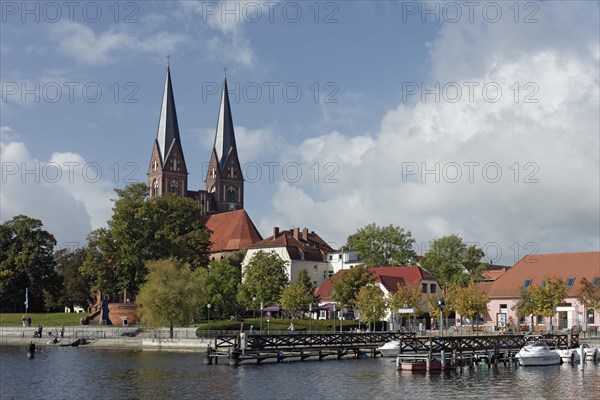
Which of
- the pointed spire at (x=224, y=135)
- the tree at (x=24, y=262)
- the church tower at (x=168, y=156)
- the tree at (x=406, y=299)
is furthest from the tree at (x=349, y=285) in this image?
the pointed spire at (x=224, y=135)

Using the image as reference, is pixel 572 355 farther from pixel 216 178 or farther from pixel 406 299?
pixel 216 178

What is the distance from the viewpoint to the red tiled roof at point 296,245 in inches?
5020

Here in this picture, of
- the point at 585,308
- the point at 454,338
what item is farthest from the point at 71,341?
the point at 585,308

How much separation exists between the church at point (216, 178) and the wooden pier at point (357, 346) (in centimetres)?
8353

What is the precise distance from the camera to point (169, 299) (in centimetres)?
8025

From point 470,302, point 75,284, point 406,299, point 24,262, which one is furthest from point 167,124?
point 470,302

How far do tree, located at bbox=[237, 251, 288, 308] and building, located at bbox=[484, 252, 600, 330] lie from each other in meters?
26.8

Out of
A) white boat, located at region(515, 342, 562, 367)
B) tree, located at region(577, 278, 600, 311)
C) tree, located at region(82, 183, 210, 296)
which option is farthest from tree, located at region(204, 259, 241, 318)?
white boat, located at region(515, 342, 562, 367)

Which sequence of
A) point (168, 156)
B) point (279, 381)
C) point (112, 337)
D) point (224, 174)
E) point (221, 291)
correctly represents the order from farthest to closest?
point (224, 174) < point (168, 156) < point (221, 291) < point (112, 337) < point (279, 381)

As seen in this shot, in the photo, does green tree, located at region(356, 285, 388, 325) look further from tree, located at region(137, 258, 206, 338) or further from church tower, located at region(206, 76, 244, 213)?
church tower, located at region(206, 76, 244, 213)

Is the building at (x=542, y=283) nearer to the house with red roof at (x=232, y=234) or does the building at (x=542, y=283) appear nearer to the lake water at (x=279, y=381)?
the lake water at (x=279, y=381)

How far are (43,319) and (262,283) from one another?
2906 centimetres

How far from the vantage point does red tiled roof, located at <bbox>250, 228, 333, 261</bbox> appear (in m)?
128

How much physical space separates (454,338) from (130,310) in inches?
2118
